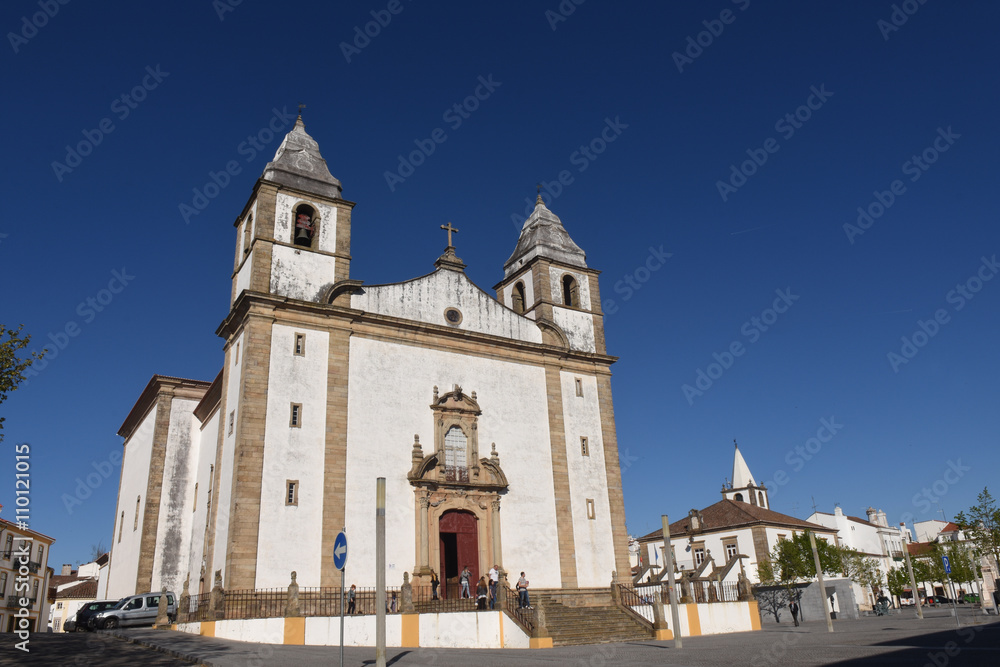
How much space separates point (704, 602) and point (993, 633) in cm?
828

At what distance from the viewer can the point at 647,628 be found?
21734 mm

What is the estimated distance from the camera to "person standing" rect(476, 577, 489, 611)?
19.5 m

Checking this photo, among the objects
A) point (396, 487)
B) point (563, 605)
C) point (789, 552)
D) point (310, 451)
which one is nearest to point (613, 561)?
point (563, 605)

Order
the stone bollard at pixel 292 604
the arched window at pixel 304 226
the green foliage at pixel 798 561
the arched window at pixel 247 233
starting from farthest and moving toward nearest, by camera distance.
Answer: the green foliage at pixel 798 561 → the arched window at pixel 304 226 → the arched window at pixel 247 233 → the stone bollard at pixel 292 604

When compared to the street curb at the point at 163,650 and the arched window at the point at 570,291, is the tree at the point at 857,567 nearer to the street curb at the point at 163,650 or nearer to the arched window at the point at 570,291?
the arched window at the point at 570,291

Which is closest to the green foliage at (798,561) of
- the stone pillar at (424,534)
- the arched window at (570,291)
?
the arched window at (570,291)

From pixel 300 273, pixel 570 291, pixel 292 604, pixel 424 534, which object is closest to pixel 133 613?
pixel 292 604

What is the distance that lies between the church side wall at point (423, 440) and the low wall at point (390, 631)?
3.82 meters

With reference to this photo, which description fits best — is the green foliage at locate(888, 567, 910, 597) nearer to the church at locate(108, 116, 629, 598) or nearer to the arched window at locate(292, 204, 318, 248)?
the church at locate(108, 116, 629, 598)

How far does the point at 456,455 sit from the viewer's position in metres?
24.5

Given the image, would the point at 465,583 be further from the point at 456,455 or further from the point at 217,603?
the point at 217,603

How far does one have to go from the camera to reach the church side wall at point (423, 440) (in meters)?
22.1

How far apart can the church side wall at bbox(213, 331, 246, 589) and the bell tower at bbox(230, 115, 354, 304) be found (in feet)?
7.50

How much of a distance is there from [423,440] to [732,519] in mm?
32883
